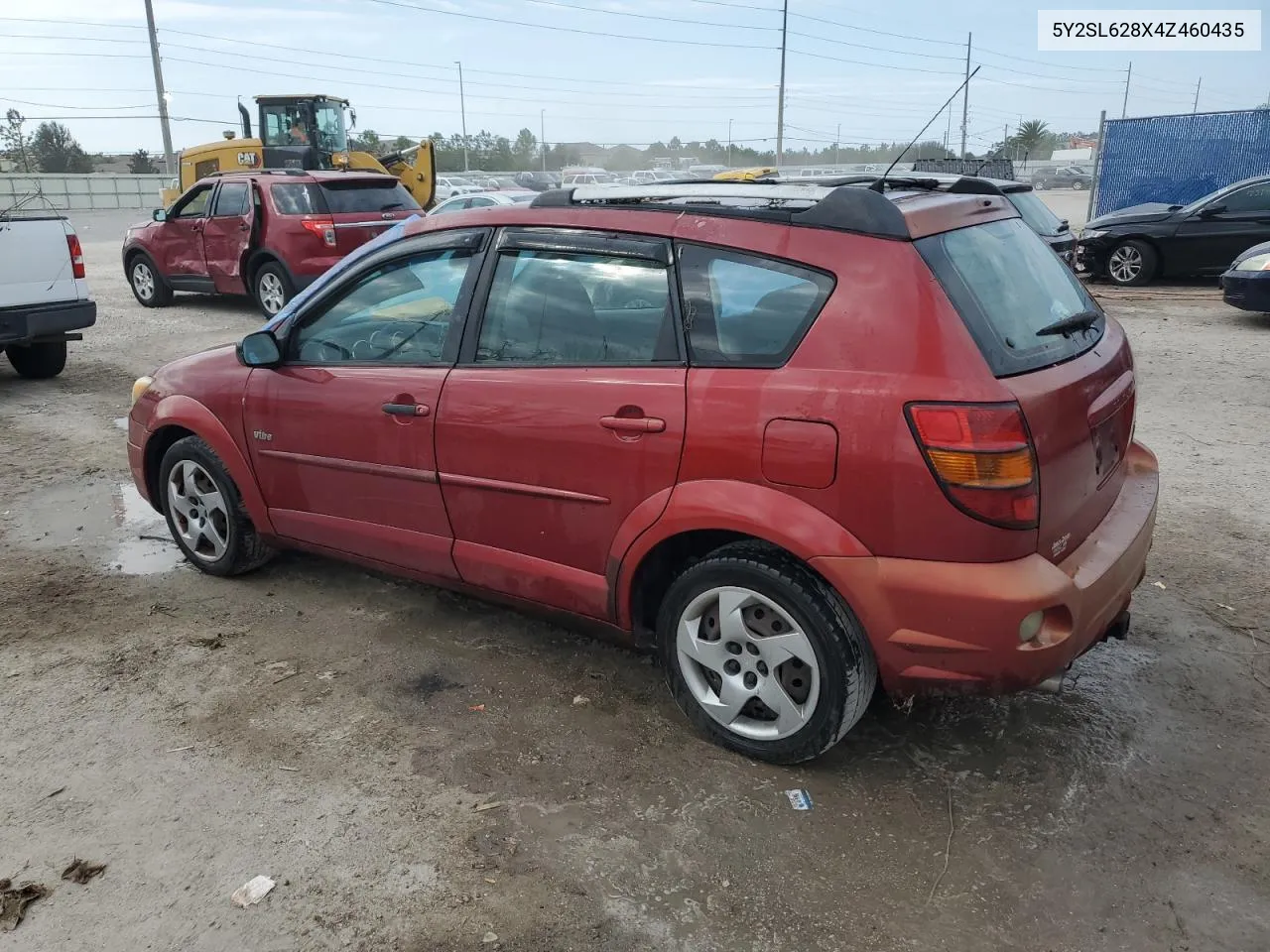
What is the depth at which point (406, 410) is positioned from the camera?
3561 millimetres

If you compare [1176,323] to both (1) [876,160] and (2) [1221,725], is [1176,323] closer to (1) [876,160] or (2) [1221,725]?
(2) [1221,725]

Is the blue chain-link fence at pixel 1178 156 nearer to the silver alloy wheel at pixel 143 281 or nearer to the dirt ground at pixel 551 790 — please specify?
the dirt ground at pixel 551 790

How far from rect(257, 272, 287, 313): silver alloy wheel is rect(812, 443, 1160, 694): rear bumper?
10708mm

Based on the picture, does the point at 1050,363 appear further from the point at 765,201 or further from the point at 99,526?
the point at 99,526

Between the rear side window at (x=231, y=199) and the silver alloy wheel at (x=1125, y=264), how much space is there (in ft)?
39.0

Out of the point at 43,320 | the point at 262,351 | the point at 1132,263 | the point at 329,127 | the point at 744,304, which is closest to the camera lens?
the point at 744,304

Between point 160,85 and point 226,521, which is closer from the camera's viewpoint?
point 226,521

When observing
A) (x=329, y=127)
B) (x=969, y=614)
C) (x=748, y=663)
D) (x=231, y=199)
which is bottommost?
(x=748, y=663)

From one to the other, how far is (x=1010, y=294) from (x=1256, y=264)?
362 inches

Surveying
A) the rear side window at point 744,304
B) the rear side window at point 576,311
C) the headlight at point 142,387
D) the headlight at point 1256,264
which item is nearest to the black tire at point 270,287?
the headlight at point 142,387

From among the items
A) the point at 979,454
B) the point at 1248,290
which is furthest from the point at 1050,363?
the point at 1248,290

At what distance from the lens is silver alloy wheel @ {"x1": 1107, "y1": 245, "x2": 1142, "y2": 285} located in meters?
13.9

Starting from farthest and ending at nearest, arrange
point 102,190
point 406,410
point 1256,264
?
point 102,190
point 1256,264
point 406,410

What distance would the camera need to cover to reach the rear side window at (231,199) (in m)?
12.1
